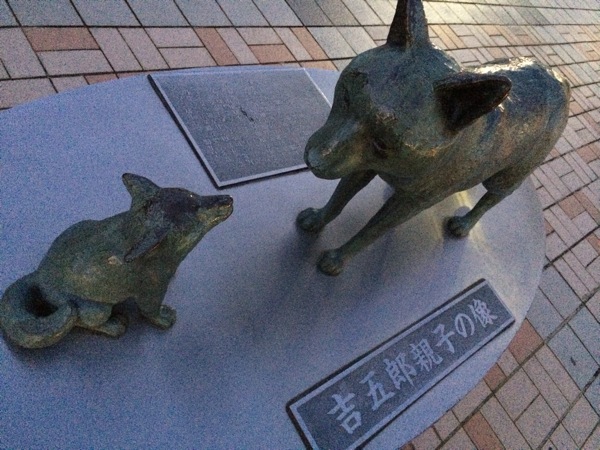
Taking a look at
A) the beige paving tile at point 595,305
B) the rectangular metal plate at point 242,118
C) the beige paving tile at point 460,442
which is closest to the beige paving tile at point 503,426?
the beige paving tile at point 460,442

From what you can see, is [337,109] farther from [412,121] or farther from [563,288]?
[563,288]

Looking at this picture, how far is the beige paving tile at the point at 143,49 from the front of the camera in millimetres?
2375

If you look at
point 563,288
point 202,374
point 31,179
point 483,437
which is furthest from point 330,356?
point 563,288

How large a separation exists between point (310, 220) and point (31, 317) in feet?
2.85

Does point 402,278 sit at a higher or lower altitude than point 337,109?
lower

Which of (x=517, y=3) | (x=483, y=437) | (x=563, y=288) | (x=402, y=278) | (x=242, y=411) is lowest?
(x=483, y=437)

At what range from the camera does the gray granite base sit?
3.62 feet

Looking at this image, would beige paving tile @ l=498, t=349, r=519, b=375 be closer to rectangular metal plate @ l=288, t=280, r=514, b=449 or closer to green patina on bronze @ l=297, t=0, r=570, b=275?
rectangular metal plate @ l=288, t=280, r=514, b=449

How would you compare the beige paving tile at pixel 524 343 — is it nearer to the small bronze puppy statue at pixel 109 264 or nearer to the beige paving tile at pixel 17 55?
the small bronze puppy statue at pixel 109 264

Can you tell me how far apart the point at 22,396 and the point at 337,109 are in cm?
94

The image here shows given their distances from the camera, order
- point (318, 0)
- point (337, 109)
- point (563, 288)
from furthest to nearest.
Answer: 1. point (318, 0)
2. point (563, 288)
3. point (337, 109)

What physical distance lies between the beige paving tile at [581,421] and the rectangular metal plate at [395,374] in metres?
1.10

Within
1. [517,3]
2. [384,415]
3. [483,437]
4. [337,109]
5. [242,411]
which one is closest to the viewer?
[337,109]

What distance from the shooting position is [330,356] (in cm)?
142
